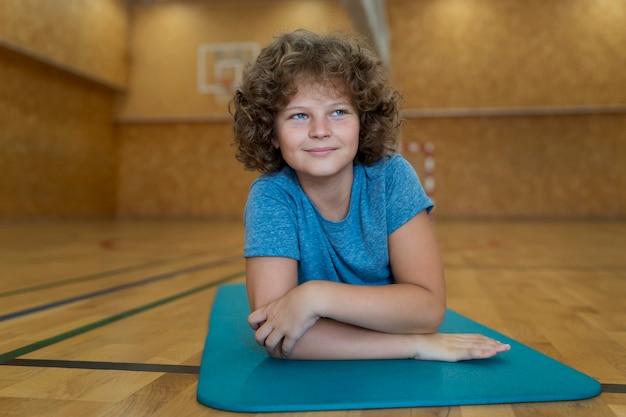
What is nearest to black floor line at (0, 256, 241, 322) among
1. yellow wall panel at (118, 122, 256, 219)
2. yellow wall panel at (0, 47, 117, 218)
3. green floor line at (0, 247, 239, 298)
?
green floor line at (0, 247, 239, 298)

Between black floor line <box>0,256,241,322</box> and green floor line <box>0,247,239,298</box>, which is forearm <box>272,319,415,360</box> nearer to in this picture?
black floor line <box>0,256,241,322</box>

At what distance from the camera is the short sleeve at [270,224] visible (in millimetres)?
1246

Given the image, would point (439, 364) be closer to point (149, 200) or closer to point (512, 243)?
point (512, 243)

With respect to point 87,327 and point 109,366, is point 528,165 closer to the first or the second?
point 87,327

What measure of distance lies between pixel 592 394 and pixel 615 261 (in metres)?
2.62

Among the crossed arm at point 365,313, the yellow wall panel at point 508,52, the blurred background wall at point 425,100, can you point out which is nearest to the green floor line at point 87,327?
the crossed arm at point 365,313

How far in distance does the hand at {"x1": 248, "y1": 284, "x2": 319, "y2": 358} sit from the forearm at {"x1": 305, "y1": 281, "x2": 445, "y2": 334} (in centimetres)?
2

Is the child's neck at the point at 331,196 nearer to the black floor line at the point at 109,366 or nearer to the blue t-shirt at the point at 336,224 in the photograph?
the blue t-shirt at the point at 336,224

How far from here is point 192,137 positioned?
9406mm

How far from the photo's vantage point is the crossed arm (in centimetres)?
111

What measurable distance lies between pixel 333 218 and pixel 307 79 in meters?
0.30

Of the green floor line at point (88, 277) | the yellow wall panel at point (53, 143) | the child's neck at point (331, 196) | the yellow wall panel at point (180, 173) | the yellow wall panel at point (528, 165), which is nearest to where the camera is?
the child's neck at point (331, 196)

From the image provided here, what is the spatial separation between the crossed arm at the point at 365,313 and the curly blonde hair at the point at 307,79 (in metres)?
0.23

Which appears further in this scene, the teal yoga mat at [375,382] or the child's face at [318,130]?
the child's face at [318,130]
